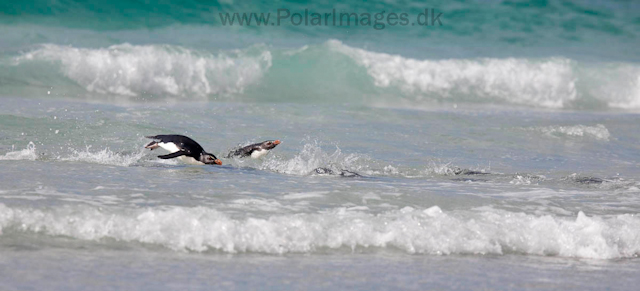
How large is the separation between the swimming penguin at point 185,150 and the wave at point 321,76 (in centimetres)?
629

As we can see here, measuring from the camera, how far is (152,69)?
15734 mm

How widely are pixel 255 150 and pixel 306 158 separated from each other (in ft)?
1.71

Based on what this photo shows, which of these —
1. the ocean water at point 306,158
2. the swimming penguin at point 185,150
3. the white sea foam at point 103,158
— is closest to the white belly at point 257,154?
the ocean water at point 306,158

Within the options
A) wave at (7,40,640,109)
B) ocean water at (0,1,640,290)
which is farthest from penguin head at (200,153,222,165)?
wave at (7,40,640,109)

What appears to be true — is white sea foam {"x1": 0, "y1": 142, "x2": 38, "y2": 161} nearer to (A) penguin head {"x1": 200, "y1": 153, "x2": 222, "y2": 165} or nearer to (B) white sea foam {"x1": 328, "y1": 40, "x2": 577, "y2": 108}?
(A) penguin head {"x1": 200, "y1": 153, "x2": 222, "y2": 165}

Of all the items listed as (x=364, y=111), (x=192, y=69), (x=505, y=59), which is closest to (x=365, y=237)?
(x=364, y=111)

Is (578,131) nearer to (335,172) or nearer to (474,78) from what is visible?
(335,172)

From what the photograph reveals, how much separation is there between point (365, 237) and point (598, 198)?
2581 millimetres

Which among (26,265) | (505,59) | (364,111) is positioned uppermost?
(505,59)

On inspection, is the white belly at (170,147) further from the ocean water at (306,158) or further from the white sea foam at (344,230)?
the white sea foam at (344,230)

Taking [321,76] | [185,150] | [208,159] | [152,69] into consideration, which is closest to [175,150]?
[185,150]

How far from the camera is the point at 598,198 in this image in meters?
6.80

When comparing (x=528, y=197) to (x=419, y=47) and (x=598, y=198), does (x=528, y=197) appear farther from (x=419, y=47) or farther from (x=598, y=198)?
(x=419, y=47)

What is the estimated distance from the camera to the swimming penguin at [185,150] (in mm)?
7656
